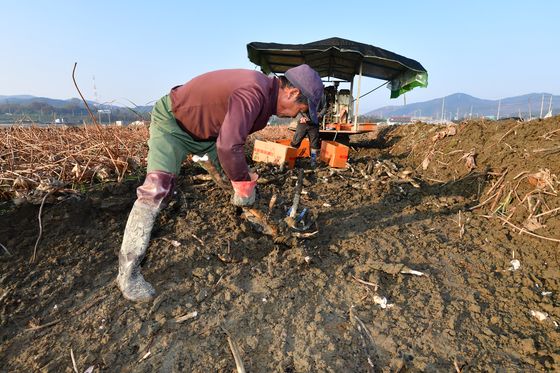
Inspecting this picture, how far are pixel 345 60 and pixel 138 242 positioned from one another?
797 cm

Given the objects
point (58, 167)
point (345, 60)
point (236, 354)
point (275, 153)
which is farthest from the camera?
point (345, 60)

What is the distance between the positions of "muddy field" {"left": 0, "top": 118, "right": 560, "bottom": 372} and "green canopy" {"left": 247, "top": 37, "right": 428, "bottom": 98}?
4.77 metres

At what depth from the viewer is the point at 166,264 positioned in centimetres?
234

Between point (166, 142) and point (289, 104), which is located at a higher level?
point (289, 104)

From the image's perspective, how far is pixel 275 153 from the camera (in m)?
5.29

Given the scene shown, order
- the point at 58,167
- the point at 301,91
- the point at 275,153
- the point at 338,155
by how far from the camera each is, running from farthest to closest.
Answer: the point at 338,155 → the point at 275,153 → the point at 58,167 → the point at 301,91

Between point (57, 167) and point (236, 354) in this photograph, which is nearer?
point (236, 354)

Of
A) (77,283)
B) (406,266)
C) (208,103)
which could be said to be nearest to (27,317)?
(77,283)

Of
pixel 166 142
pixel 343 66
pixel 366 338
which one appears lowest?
pixel 366 338

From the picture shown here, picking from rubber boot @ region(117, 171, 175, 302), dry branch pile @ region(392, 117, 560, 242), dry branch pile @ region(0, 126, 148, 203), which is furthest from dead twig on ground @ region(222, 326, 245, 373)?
dry branch pile @ region(392, 117, 560, 242)

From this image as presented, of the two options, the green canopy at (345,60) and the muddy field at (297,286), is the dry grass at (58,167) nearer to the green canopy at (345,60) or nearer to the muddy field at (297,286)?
the muddy field at (297,286)

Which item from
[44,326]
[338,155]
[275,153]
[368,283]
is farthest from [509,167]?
[44,326]

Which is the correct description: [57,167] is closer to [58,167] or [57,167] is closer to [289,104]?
[58,167]

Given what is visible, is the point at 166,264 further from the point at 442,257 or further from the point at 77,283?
the point at 442,257
